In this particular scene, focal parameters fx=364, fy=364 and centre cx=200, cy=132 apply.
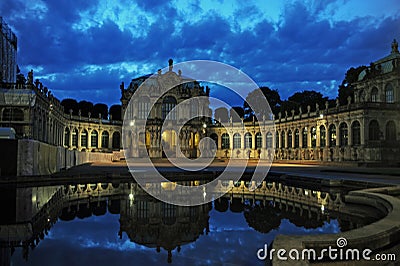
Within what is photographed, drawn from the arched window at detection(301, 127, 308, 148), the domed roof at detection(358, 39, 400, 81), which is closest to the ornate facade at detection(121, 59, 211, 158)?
the arched window at detection(301, 127, 308, 148)

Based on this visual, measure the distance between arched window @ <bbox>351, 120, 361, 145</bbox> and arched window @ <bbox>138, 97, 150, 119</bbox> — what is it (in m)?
36.6

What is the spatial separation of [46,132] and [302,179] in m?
35.1

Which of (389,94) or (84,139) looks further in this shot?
(84,139)

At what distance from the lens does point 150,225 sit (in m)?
9.45

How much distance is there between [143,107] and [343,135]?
119ft

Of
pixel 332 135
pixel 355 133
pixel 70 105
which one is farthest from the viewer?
pixel 70 105

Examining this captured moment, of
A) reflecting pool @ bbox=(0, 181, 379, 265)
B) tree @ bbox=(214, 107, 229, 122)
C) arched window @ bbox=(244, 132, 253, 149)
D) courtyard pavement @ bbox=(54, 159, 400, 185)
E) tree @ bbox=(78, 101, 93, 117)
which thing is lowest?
reflecting pool @ bbox=(0, 181, 379, 265)

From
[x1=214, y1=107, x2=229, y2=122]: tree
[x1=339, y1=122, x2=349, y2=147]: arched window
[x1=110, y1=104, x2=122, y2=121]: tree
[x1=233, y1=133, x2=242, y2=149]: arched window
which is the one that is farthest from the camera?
[x1=110, y1=104, x2=122, y2=121]: tree

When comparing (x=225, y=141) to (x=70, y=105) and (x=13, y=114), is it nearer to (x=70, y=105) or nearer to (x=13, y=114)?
(x=70, y=105)

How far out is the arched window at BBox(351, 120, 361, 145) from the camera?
151 feet

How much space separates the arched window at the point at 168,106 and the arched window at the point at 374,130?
3557 cm

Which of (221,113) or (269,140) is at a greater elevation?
(221,113)

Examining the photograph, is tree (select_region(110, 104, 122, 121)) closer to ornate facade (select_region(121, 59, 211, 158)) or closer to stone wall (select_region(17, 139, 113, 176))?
ornate facade (select_region(121, 59, 211, 158))

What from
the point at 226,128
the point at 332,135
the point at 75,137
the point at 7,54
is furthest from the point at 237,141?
the point at 7,54
